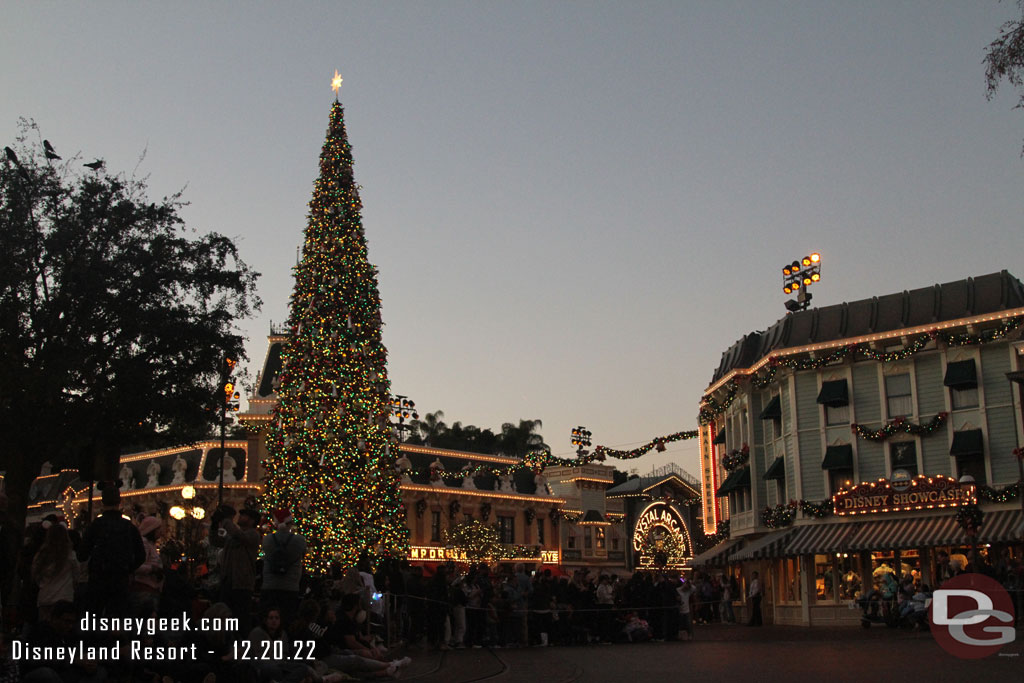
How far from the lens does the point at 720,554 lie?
4134 centimetres

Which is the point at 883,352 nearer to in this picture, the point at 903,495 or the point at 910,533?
the point at 903,495

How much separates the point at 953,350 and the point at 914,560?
6.73 meters

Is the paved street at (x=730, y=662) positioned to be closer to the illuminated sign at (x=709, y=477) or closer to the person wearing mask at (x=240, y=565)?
the person wearing mask at (x=240, y=565)

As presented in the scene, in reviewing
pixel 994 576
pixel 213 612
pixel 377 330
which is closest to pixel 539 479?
pixel 377 330

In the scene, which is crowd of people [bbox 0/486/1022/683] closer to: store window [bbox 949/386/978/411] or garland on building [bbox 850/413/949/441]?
garland on building [bbox 850/413/949/441]

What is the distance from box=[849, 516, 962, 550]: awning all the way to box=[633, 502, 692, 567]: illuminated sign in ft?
132

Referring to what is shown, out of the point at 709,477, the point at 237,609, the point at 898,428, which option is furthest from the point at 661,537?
the point at 237,609

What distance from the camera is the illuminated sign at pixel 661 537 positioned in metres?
73.5

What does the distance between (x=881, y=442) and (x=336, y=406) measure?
58.5 ft

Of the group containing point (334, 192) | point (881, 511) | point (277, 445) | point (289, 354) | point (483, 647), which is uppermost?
point (334, 192)

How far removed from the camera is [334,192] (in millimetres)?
34531

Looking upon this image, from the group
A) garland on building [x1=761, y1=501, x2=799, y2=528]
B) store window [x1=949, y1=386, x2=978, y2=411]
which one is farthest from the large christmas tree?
store window [x1=949, y1=386, x2=978, y2=411]

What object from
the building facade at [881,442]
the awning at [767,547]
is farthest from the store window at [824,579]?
the awning at [767,547]

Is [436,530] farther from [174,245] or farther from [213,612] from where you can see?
[213,612]
